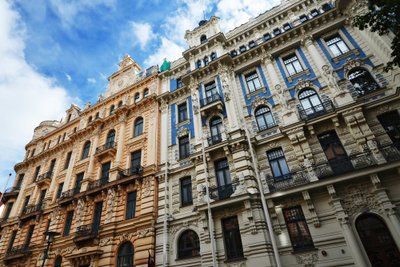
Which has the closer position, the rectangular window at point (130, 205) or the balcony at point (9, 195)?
the rectangular window at point (130, 205)

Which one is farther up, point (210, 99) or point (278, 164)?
point (210, 99)

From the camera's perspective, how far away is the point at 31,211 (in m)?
26.7

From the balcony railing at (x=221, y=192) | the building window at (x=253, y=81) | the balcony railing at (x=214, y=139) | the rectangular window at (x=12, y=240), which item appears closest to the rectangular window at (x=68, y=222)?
the rectangular window at (x=12, y=240)

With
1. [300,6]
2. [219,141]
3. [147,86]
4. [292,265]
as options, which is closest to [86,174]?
[147,86]

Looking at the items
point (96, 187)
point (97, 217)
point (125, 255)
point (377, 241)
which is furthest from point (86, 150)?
point (377, 241)

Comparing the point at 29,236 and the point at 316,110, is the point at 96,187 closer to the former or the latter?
the point at 29,236

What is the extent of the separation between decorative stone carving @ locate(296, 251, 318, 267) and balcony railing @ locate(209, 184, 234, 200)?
5342mm

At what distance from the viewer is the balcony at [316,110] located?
16.1 metres

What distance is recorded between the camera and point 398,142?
13.1 meters

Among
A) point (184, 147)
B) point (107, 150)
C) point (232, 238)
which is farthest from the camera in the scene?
point (107, 150)

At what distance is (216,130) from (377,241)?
12665mm

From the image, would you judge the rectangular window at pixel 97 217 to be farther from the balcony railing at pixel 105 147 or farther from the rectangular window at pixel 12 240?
the rectangular window at pixel 12 240

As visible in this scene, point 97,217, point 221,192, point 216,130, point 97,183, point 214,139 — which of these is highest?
point 216,130

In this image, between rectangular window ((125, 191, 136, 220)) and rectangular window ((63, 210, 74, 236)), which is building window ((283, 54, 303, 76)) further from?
rectangular window ((63, 210, 74, 236))
